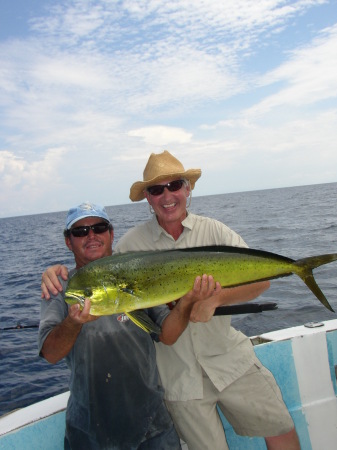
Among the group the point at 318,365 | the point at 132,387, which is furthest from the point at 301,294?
the point at 132,387

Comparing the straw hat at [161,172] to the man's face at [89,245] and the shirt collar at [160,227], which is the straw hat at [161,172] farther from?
the man's face at [89,245]

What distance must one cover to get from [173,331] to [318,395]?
185 centimetres

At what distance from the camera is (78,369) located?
2607 millimetres

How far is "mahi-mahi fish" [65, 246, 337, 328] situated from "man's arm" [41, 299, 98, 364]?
2.5 inches

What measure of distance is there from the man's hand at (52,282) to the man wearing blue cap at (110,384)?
0.05 m

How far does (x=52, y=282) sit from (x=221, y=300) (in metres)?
1.18

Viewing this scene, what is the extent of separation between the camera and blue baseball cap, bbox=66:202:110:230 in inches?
112

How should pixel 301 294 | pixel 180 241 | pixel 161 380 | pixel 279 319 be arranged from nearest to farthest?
pixel 161 380
pixel 180 241
pixel 279 319
pixel 301 294

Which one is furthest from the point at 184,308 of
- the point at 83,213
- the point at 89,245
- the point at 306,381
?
the point at 306,381

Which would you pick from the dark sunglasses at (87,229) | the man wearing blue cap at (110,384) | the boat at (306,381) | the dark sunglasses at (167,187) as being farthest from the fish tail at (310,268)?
the dark sunglasses at (87,229)

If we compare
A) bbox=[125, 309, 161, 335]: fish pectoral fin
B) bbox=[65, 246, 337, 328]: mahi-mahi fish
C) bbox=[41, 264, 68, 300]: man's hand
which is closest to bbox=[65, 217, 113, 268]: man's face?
bbox=[41, 264, 68, 300]: man's hand

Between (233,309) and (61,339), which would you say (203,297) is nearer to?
(233,309)

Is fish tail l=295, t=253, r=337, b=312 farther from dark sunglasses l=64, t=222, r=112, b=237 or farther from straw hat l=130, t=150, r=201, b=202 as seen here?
dark sunglasses l=64, t=222, r=112, b=237

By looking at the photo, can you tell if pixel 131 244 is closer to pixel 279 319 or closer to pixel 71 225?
pixel 71 225
